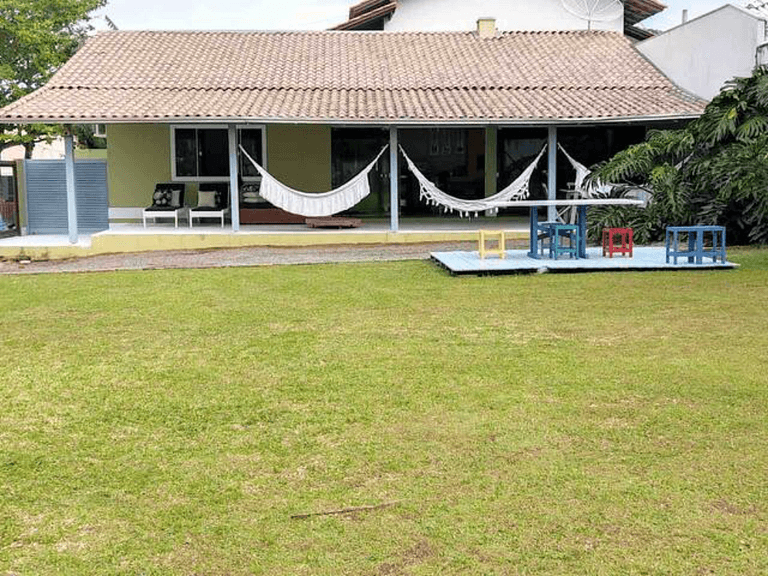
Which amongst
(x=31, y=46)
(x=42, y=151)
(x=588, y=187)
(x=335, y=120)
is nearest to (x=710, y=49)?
(x=588, y=187)

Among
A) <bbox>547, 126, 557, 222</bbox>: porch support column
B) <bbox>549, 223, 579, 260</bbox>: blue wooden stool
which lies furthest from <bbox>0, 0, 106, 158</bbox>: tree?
<bbox>549, 223, 579, 260</bbox>: blue wooden stool

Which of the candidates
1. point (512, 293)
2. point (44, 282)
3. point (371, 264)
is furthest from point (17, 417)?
point (371, 264)

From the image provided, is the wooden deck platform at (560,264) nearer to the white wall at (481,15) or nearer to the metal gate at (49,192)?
the metal gate at (49,192)

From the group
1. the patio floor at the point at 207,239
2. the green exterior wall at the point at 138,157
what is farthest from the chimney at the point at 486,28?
the green exterior wall at the point at 138,157

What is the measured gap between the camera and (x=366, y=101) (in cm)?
1708

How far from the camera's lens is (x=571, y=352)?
6.47m

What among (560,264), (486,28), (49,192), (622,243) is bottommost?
(560,264)

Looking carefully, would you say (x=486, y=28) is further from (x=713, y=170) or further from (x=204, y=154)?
(x=713, y=170)

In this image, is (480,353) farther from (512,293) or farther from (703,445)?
(512,293)

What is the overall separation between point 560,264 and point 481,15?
50.9ft

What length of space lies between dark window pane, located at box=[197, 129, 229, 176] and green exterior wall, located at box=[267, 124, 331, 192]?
935 millimetres

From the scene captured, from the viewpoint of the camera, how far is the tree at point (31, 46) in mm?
28125

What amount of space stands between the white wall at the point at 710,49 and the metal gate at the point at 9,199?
13.8m

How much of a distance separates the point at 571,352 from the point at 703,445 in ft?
6.96
